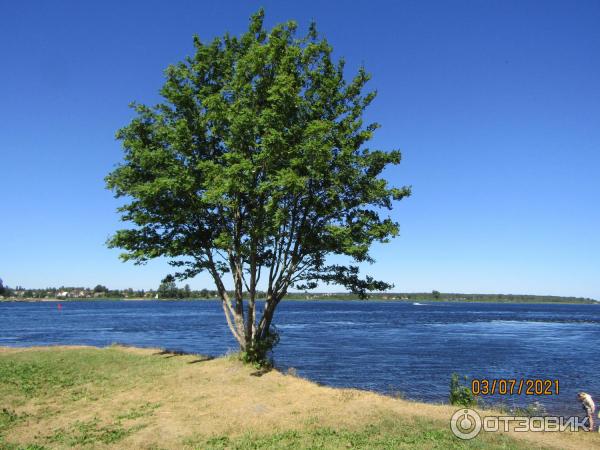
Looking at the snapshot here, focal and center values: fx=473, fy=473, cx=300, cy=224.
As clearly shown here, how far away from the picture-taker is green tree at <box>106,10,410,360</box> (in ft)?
64.7

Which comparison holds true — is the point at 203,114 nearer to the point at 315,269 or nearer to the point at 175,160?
the point at 175,160

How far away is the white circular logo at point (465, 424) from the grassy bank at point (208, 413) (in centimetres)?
24

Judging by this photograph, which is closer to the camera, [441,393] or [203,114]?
[203,114]

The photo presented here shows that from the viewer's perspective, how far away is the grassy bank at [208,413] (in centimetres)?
1312

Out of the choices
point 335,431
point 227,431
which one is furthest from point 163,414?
point 335,431

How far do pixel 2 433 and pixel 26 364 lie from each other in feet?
37.5

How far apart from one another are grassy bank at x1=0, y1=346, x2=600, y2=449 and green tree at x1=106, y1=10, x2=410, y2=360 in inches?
149

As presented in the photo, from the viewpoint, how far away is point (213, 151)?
75.6ft

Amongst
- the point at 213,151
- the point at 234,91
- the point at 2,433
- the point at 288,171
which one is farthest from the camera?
the point at 213,151
